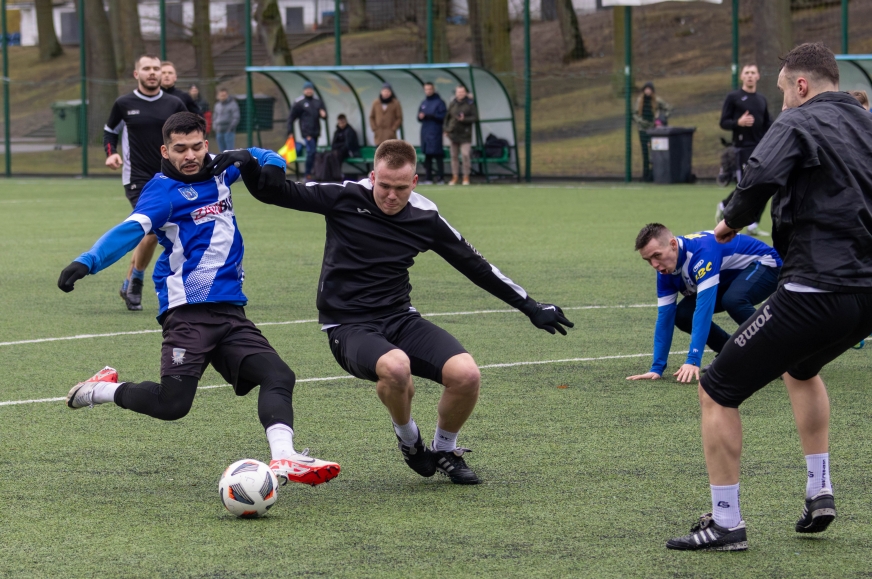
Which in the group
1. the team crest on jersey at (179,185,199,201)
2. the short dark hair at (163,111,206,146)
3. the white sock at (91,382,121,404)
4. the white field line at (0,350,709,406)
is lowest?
the white field line at (0,350,709,406)

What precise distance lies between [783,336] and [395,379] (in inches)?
66.0

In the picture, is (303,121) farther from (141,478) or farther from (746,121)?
(141,478)

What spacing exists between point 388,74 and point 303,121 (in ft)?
7.22

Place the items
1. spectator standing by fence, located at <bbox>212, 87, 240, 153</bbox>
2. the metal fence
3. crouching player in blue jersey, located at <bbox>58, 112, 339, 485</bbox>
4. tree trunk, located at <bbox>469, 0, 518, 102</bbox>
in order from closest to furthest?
crouching player in blue jersey, located at <bbox>58, 112, 339, 485</bbox> → the metal fence → spectator standing by fence, located at <bbox>212, 87, 240, 153</bbox> → tree trunk, located at <bbox>469, 0, 518, 102</bbox>

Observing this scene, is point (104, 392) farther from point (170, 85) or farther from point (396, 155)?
point (170, 85)

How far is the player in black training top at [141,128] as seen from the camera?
35.5 feet

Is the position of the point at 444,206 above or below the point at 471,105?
below

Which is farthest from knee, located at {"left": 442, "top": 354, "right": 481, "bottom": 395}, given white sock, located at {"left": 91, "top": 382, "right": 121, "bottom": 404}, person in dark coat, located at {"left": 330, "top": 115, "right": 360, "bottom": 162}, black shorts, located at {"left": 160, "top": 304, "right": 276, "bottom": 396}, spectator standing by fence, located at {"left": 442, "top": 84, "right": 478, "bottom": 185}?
person in dark coat, located at {"left": 330, "top": 115, "right": 360, "bottom": 162}

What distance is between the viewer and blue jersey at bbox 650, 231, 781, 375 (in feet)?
23.6

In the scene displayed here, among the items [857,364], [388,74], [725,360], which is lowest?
[857,364]

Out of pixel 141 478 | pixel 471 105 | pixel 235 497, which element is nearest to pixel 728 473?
pixel 235 497

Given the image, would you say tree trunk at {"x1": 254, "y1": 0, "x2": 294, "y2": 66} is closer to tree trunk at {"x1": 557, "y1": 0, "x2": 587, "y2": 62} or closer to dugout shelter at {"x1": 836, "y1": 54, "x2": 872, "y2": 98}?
tree trunk at {"x1": 557, "y1": 0, "x2": 587, "y2": 62}

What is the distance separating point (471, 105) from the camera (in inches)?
975

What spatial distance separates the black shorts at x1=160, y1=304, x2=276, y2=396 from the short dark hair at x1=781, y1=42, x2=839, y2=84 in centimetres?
261
